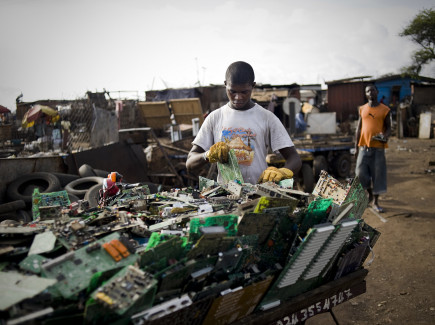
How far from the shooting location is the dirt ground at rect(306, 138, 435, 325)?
323cm

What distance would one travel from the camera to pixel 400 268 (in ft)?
13.2

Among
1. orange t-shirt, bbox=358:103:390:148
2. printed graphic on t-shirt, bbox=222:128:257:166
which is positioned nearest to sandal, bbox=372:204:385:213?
orange t-shirt, bbox=358:103:390:148

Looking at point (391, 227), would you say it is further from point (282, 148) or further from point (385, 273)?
point (282, 148)

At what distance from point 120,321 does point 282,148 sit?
201 centimetres

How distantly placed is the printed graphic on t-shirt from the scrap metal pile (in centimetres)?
73

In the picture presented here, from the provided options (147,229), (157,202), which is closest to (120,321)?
(147,229)

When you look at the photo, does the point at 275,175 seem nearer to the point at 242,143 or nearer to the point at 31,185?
the point at 242,143

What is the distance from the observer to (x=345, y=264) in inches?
71.1

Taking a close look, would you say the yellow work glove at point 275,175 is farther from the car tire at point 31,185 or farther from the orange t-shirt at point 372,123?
the car tire at point 31,185

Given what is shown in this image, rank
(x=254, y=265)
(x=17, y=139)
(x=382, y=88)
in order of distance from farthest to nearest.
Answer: (x=382, y=88), (x=17, y=139), (x=254, y=265)

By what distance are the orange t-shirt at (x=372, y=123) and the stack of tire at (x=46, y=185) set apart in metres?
4.60

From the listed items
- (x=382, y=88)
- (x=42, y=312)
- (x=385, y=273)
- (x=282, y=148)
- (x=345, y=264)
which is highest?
(x=382, y=88)

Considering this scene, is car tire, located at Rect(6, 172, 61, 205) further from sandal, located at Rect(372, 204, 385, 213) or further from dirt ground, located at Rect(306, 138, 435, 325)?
sandal, located at Rect(372, 204, 385, 213)

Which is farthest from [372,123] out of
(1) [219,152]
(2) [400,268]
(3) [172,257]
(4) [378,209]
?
(3) [172,257]
